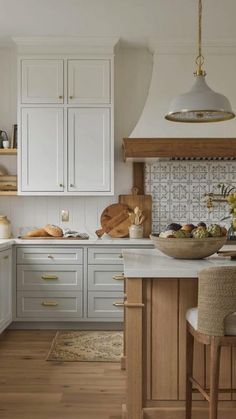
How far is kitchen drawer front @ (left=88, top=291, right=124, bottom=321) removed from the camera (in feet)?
15.4

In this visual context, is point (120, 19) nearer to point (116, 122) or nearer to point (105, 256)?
point (116, 122)

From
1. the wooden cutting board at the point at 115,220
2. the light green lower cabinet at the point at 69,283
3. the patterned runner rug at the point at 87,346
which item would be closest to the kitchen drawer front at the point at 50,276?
the light green lower cabinet at the point at 69,283

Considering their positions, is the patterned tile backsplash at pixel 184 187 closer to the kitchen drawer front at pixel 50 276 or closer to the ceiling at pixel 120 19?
the kitchen drawer front at pixel 50 276

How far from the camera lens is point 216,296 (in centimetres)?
212

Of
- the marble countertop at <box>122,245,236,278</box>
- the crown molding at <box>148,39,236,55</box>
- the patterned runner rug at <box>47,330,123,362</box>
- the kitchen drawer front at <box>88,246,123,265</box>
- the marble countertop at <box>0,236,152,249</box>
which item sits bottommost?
the patterned runner rug at <box>47,330,123,362</box>

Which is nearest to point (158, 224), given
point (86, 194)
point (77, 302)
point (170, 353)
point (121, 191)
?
point (121, 191)

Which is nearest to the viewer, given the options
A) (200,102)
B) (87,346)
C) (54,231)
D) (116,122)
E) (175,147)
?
(200,102)

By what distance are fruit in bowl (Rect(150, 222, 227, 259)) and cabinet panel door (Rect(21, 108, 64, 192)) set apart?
7.89ft

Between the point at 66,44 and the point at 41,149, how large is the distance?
0.99m

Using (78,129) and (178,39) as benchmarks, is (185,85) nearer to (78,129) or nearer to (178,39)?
(178,39)

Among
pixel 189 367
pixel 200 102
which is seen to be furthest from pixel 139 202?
pixel 189 367

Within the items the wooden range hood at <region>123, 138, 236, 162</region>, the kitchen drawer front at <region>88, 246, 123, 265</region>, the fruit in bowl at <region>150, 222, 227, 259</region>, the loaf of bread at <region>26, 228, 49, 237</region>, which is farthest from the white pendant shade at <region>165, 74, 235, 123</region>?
the loaf of bread at <region>26, 228, 49, 237</region>

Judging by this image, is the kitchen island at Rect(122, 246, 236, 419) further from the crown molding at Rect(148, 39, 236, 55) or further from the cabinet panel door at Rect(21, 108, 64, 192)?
the crown molding at Rect(148, 39, 236, 55)

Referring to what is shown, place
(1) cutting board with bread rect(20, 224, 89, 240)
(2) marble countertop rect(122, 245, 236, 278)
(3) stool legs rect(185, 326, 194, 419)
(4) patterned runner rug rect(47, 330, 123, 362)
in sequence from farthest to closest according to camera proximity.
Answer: (1) cutting board with bread rect(20, 224, 89, 240)
(4) patterned runner rug rect(47, 330, 123, 362)
(3) stool legs rect(185, 326, 194, 419)
(2) marble countertop rect(122, 245, 236, 278)
